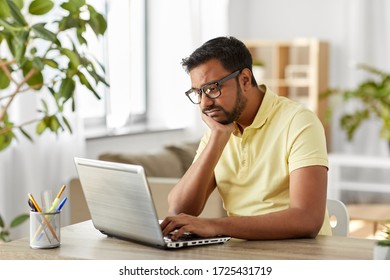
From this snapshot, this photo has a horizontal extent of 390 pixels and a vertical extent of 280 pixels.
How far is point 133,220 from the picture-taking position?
6.54 ft

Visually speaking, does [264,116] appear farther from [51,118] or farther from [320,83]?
[320,83]

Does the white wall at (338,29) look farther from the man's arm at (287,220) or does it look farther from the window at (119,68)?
the man's arm at (287,220)

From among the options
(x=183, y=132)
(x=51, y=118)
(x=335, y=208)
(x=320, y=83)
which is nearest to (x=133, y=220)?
(x=335, y=208)

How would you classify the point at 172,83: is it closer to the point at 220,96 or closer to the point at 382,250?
the point at 220,96

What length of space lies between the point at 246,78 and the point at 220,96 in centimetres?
13

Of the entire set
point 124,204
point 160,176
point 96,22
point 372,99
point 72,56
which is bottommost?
point 160,176

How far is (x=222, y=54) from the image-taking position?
7.55ft

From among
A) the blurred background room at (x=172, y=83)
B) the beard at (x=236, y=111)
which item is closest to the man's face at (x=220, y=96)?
the beard at (x=236, y=111)

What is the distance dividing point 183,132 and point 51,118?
3.23 metres

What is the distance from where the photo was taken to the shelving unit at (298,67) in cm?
750

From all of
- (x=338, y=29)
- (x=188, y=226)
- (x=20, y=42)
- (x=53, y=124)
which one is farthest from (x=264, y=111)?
(x=338, y=29)

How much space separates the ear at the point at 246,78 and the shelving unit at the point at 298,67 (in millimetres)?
5106

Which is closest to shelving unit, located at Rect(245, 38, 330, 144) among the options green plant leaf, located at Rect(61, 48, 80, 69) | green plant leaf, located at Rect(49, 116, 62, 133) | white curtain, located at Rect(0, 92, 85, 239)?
white curtain, located at Rect(0, 92, 85, 239)

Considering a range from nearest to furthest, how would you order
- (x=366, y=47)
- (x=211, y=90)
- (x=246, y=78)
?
(x=211, y=90), (x=246, y=78), (x=366, y=47)
